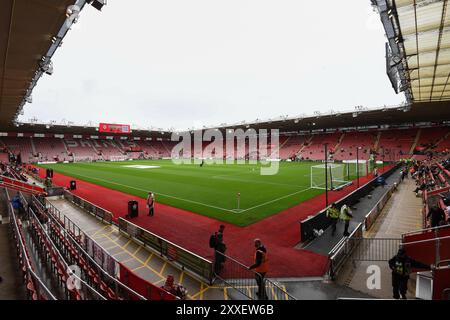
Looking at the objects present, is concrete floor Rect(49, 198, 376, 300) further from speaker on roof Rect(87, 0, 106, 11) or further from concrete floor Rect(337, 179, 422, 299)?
speaker on roof Rect(87, 0, 106, 11)

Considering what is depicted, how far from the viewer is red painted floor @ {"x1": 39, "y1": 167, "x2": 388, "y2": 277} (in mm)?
9117

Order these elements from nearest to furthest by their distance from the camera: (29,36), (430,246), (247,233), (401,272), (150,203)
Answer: (401,272), (430,246), (29,36), (247,233), (150,203)

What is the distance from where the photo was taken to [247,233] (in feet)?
40.4

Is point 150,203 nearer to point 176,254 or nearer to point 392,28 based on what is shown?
point 176,254

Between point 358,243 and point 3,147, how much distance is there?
7397 centimetres

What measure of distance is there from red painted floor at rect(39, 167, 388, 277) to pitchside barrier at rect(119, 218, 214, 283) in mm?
1238

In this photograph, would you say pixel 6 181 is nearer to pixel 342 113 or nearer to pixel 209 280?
pixel 209 280

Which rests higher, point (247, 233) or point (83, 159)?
point (83, 159)

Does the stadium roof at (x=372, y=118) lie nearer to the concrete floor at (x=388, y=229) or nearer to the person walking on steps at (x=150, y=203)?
the concrete floor at (x=388, y=229)

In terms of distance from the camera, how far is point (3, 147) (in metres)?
57.7

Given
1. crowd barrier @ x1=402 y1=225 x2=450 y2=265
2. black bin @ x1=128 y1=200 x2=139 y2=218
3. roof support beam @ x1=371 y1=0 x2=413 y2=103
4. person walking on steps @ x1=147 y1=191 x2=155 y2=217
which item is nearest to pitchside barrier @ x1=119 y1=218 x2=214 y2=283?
black bin @ x1=128 y1=200 x2=139 y2=218

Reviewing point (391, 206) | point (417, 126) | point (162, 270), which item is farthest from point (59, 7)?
point (417, 126)

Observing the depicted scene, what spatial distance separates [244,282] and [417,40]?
15424 mm

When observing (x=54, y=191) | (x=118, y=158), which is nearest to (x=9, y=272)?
(x=54, y=191)
